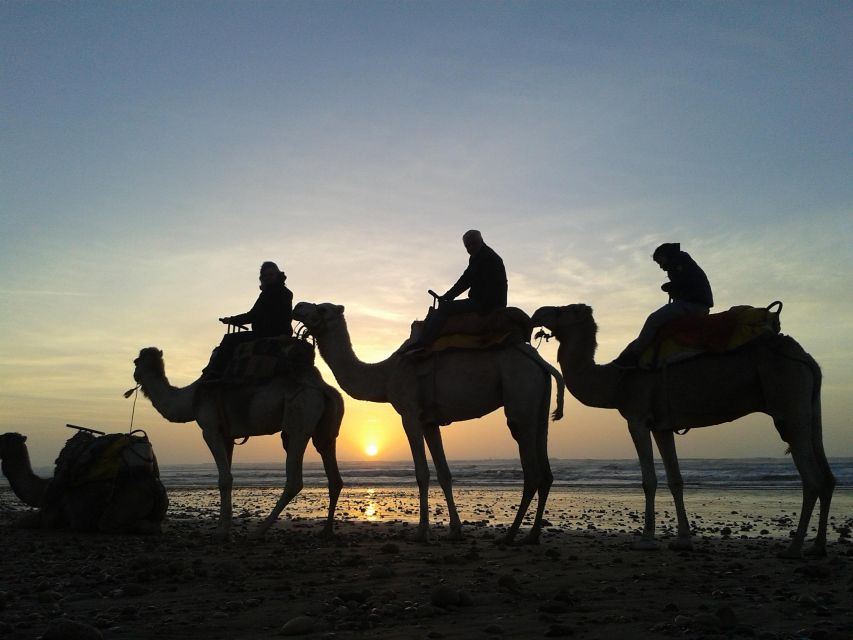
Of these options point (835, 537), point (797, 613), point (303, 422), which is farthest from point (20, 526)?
point (835, 537)

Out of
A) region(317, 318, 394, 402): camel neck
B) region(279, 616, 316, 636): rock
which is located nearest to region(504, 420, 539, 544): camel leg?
region(317, 318, 394, 402): camel neck

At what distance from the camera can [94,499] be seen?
1142 cm

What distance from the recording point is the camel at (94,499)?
1141cm

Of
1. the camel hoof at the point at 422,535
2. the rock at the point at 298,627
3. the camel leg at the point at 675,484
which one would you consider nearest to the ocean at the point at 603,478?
the camel leg at the point at 675,484

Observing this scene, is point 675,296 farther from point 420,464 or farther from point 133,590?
point 133,590

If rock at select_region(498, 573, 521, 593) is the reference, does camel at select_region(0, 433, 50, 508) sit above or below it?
above

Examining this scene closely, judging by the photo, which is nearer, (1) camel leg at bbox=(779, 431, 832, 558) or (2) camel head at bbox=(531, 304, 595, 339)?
(1) camel leg at bbox=(779, 431, 832, 558)

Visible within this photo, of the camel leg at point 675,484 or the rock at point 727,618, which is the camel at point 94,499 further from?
the rock at point 727,618

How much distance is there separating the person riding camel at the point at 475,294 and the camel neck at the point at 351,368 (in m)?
0.74

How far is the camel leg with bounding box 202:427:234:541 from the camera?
10490 mm

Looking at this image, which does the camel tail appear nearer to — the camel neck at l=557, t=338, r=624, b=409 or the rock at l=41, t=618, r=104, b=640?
the camel neck at l=557, t=338, r=624, b=409

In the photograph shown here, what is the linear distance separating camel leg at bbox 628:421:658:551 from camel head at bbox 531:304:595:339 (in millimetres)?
1569

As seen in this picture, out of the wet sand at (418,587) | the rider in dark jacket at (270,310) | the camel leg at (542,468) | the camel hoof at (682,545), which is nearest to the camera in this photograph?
the wet sand at (418,587)

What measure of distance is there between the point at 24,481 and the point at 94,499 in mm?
2169
